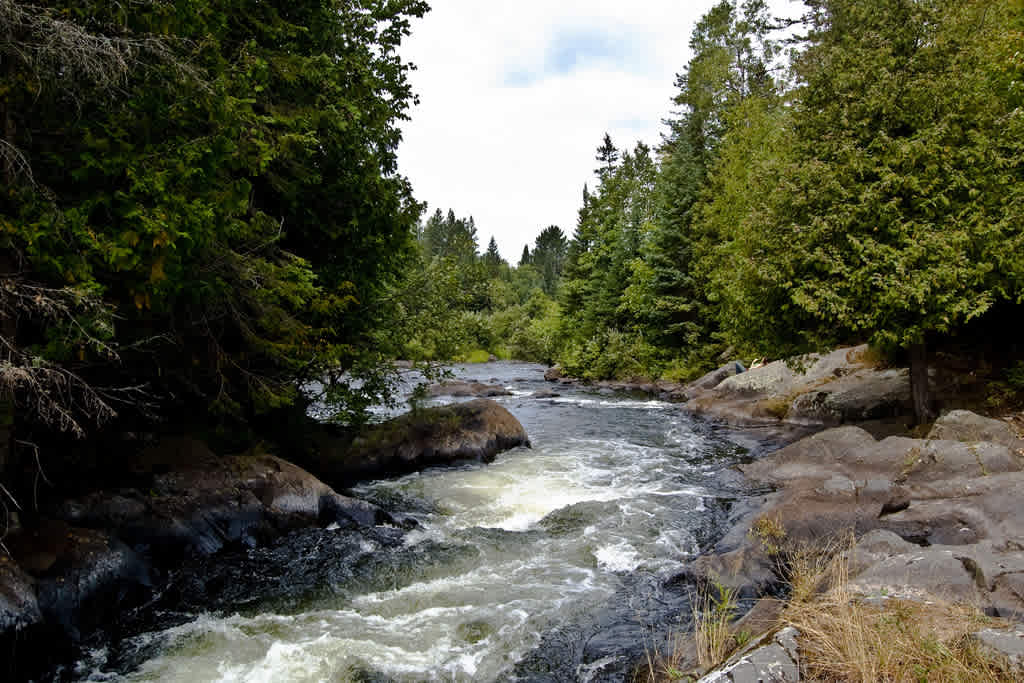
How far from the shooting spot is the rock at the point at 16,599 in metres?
5.40

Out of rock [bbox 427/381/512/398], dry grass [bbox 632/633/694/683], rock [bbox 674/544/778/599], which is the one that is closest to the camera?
dry grass [bbox 632/633/694/683]

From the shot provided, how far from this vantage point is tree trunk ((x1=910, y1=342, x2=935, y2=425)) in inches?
528

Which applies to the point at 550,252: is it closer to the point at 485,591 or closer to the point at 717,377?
the point at 717,377

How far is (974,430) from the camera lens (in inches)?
396

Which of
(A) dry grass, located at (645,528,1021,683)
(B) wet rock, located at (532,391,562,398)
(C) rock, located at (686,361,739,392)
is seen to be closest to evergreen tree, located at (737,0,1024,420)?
(A) dry grass, located at (645,528,1021,683)

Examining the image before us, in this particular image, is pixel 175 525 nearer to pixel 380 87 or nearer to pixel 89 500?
pixel 89 500

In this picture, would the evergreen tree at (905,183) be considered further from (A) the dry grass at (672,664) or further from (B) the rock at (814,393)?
(A) the dry grass at (672,664)

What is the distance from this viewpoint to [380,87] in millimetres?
12281

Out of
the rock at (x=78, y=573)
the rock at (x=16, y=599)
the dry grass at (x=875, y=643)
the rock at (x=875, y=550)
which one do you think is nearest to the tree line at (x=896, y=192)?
the rock at (x=875, y=550)

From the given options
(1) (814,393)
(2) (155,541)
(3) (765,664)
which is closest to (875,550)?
(3) (765,664)

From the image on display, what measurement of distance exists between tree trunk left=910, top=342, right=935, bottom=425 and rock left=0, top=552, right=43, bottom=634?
15.5m

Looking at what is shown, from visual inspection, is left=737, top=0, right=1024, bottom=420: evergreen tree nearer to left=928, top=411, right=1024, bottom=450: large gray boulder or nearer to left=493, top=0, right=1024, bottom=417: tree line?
left=493, top=0, right=1024, bottom=417: tree line

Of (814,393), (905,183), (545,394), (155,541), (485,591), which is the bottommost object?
(485,591)

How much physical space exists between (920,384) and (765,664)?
1222cm
